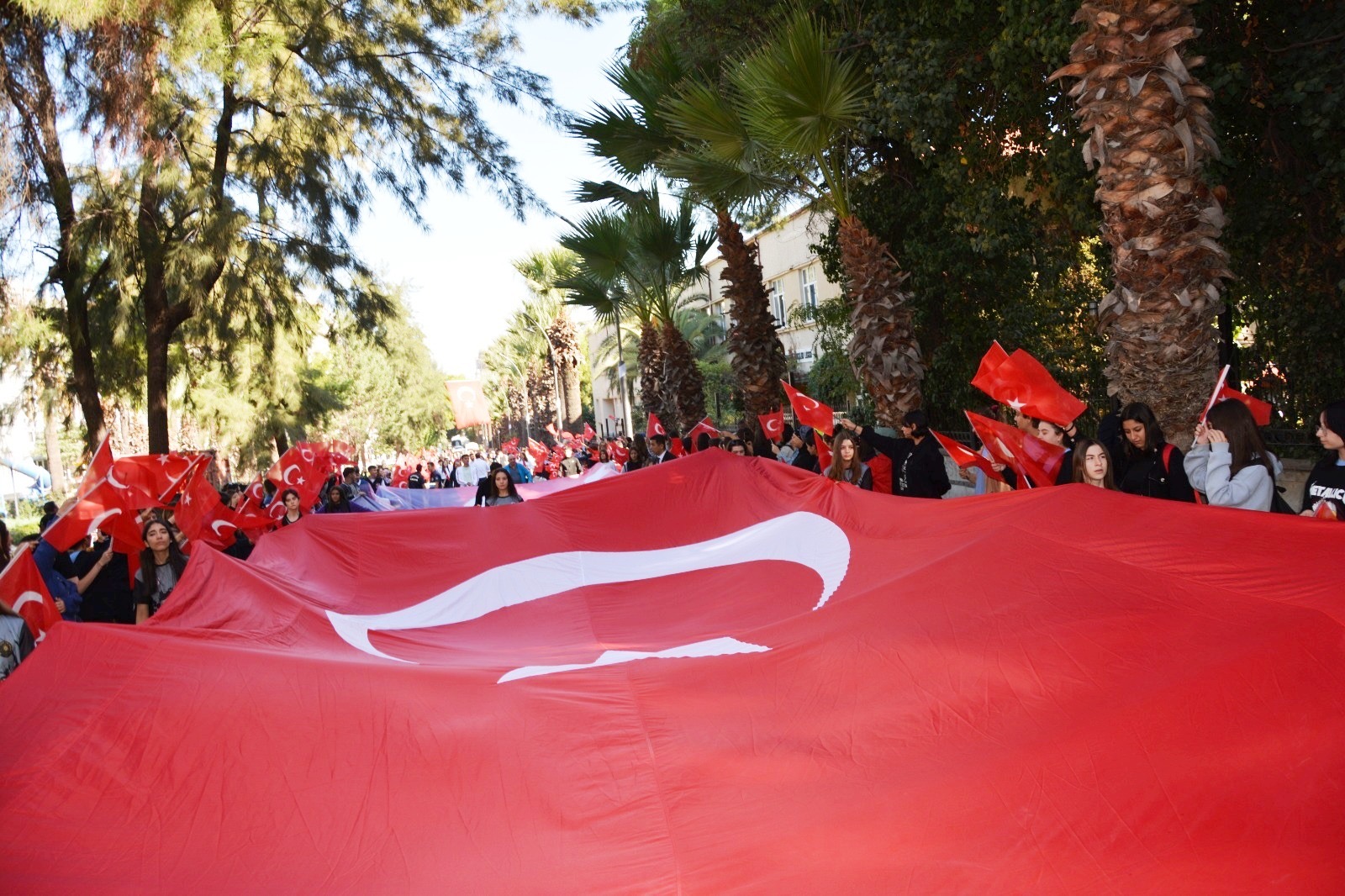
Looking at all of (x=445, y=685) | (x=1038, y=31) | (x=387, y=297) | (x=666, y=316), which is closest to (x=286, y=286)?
(x=387, y=297)

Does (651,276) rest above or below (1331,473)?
above

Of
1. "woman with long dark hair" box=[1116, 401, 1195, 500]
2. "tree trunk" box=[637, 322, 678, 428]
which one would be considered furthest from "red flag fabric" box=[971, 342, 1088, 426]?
"tree trunk" box=[637, 322, 678, 428]

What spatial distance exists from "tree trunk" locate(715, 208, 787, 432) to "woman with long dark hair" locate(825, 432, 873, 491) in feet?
29.7

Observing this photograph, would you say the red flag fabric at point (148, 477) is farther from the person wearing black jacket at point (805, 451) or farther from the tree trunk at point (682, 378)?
the tree trunk at point (682, 378)

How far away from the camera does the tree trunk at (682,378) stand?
2258cm

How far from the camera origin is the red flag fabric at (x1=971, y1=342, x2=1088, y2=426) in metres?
7.35

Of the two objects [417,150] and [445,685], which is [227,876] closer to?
[445,685]

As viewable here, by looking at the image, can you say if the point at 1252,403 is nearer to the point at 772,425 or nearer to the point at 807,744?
the point at 807,744

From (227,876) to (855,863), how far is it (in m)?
2.15

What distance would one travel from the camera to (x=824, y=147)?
42.7ft

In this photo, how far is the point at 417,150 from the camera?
715 inches

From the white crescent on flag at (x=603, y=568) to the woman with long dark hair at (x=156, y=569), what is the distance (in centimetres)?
141

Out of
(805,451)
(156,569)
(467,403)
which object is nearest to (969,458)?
(805,451)

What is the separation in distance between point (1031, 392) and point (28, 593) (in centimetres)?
645
